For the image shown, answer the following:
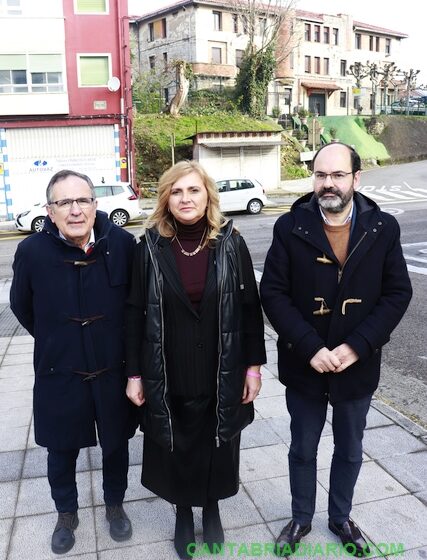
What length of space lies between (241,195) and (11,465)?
17.1 m

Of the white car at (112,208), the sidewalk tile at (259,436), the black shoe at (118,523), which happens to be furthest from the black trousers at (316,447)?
the white car at (112,208)

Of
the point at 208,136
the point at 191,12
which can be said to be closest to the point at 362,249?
the point at 208,136

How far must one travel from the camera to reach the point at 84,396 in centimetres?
293

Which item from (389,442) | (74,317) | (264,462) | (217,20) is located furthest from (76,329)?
(217,20)

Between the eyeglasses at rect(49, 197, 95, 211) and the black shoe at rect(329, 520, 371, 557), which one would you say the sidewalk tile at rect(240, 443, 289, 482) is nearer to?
the black shoe at rect(329, 520, 371, 557)

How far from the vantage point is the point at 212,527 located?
3.01 meters

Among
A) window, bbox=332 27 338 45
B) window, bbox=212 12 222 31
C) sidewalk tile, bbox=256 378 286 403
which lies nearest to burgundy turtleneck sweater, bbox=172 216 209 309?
sidewalk tile, bbox=256 378 286 403

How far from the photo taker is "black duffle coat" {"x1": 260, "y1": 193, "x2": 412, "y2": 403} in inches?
107

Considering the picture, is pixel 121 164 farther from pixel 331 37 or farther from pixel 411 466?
pixel 331 37

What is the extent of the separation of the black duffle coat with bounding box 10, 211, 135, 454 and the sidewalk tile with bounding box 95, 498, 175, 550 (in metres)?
0.56

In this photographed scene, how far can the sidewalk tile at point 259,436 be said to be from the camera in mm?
4165

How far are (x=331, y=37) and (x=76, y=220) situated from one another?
5390cm

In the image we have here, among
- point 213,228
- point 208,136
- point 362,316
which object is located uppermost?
point 208,136

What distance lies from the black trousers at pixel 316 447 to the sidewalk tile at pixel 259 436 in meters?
1.11
